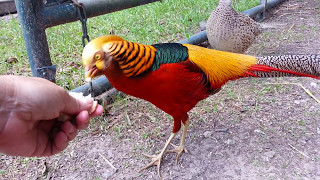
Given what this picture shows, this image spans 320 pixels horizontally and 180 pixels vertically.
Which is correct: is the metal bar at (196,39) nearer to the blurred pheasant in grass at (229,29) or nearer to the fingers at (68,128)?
the blurred pheasant in grass at (229,29)

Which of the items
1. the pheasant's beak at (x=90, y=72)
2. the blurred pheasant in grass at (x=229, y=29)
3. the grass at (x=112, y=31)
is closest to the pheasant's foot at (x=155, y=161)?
the pheasant's beak at (x=90, y=72)

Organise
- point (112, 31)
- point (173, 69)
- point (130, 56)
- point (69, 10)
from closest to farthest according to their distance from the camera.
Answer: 1. point (130, 56)
2. point (173, 69)
3. point (69, 10)
4. point (112, 31)

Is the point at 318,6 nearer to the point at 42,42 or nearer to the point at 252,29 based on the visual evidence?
the point at 252,29

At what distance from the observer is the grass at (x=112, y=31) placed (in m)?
3.44

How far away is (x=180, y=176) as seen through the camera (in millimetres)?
2180

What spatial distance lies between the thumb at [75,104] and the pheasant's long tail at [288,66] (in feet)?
4.62

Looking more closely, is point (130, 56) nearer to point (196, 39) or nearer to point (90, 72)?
point (90, 72)

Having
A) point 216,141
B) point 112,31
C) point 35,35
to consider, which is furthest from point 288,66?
point 112,31

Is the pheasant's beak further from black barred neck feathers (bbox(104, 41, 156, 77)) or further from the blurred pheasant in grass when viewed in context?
the blurred pheasant in grass

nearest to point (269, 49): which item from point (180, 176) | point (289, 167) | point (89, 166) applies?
point (289, 167)

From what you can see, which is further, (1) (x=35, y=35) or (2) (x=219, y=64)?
(2) (x=219, y=64)

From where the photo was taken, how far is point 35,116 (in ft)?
4.40

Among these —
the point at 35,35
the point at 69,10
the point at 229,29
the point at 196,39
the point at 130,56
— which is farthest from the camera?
the point at 196,39

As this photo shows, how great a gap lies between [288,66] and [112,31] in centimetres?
316
